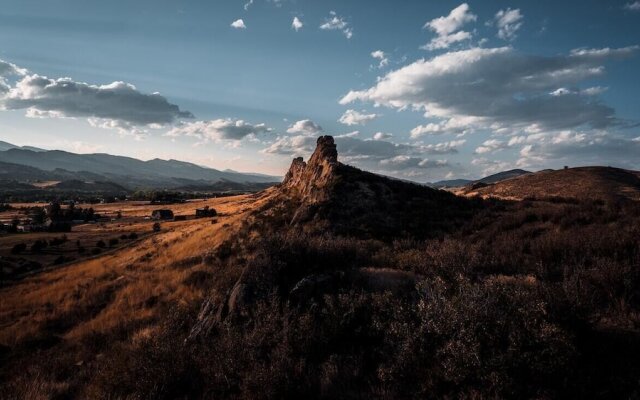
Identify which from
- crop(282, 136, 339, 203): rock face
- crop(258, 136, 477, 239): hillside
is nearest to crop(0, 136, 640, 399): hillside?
crop(258, 136, 477, 239): hillside

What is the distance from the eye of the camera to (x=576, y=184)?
68562 mm

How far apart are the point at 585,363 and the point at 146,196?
172 m

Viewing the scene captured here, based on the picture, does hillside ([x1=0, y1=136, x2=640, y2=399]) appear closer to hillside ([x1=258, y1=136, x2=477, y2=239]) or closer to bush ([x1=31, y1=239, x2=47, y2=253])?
hillside ([x1=258, y1=136, x2=477, y2=239])

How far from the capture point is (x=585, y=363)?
17.7 feet

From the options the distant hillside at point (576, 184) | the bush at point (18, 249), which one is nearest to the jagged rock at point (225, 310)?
the bush at point (18, 249)

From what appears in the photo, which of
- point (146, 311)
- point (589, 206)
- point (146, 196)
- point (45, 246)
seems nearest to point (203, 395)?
point (146, 311)

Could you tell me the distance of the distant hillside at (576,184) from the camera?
62.1 metres

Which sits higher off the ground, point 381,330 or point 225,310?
point 381,330

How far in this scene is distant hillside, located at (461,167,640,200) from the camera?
62125mm

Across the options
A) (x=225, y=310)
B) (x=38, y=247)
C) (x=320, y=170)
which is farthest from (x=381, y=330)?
(x=38, y=247)

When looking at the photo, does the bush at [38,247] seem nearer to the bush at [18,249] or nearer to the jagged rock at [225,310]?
the bush at [18,249]

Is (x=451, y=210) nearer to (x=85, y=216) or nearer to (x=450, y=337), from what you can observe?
(x=450, y=337)

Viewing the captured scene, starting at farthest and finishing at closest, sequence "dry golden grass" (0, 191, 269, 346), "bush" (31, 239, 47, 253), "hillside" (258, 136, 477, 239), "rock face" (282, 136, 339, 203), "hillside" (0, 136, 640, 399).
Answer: "bush" (31, 239, 47, 253) < "rock face" (282, 136, 339, 203) < "hillside" (258, 136, 477, 239) < "dry golden grass" (0, 191, 269, 346) < "hillside" (0, 136, 640, 399)

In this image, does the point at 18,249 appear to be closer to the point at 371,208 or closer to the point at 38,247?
the point at 38,247
